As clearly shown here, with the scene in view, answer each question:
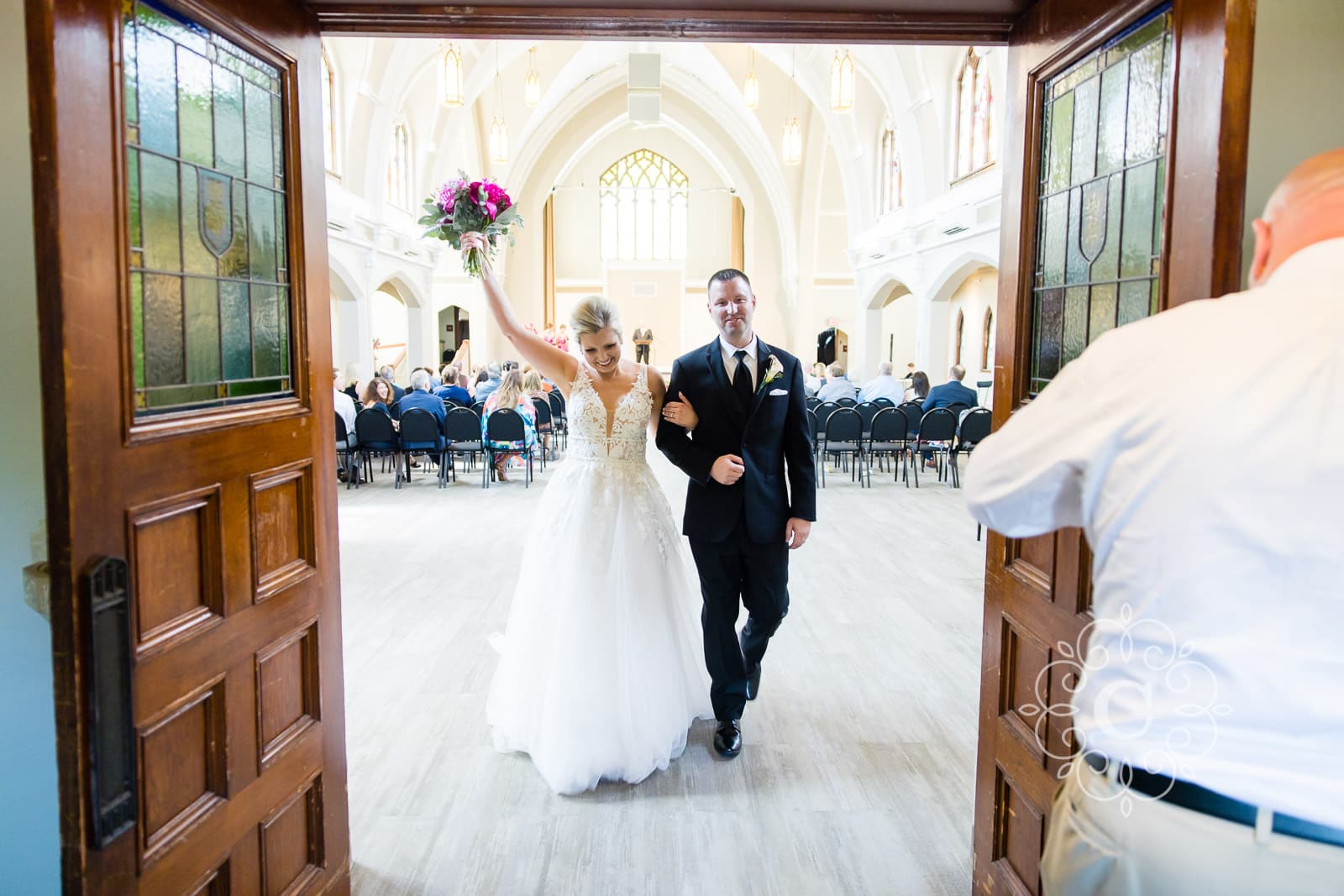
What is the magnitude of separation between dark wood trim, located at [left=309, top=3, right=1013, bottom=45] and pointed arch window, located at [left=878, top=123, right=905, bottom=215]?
49.1 feet

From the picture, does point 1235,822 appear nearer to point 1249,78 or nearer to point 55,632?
point 1249,78

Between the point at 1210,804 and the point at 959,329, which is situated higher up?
the point at 959,329

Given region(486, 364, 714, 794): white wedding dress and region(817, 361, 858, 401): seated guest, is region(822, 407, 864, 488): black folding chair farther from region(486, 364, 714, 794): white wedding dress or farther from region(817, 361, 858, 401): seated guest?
region(486, 364, 714, 794): white wedding dress

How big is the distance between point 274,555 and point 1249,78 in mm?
2208

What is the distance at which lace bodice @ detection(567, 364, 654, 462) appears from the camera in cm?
337

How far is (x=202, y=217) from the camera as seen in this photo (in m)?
1.85

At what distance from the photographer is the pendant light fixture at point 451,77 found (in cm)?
1124

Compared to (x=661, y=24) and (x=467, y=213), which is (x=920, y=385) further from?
(x=661, y=24)

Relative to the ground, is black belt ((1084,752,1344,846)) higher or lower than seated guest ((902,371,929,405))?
lower

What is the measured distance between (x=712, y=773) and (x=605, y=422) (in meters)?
1.36

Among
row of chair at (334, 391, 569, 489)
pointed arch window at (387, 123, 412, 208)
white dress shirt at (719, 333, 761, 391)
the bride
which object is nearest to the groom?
white dress shirt at (719, 333, 761, 391)

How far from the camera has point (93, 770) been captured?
1438 mm

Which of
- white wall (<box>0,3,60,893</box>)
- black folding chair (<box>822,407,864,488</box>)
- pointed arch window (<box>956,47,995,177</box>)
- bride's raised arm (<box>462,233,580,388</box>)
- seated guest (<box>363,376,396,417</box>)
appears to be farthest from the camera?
pointed arch window (<box>956,47,995,177</box>)

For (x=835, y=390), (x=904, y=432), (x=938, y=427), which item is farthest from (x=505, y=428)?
(x=835, y=390)
